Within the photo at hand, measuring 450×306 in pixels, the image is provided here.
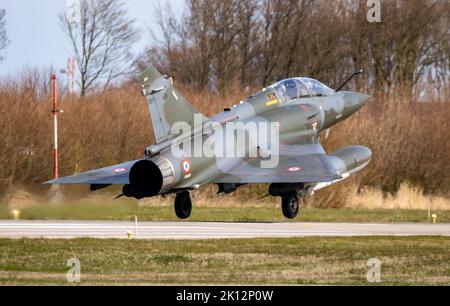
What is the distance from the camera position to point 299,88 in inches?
1092

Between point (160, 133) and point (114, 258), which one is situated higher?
point (160, 133)

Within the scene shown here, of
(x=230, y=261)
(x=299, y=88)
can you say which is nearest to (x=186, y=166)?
(x=230, y=261)

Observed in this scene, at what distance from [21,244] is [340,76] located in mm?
39523

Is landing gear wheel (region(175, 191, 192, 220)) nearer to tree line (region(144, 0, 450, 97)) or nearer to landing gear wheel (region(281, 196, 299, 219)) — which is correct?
landing gear wheel (region(281, 196, 299, 219))

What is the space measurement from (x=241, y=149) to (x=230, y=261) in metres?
5.43

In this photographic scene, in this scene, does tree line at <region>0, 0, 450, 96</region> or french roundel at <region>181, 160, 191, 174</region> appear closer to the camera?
french roundel at <region>181, 160, 191, 174</region>

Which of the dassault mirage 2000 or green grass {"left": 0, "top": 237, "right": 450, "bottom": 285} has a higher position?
the dassault mirage 2000

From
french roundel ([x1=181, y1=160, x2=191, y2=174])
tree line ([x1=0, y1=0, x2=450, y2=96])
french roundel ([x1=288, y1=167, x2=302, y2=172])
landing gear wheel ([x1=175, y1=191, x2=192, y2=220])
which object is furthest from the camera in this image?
tree line ([x1=0, y1=0, x2=450, y2=96])

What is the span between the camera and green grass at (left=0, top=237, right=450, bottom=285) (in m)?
18.4

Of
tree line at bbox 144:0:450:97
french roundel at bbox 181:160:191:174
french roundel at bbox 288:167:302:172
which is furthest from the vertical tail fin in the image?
tree line at bbox 144:0:450:97

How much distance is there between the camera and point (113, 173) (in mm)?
24797

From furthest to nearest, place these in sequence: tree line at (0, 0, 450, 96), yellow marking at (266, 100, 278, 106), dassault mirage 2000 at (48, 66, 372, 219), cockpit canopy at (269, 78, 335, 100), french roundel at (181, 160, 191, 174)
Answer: tree line at (0, 0, 450, 96)
cockpit canopy at (269, 78, 335, 100)
yellow marking at (266, 100, 278, 106)
dassault mirage 2000 at (48, 66, 372, 219)
french roundel at (181, 160, 191, 174)
